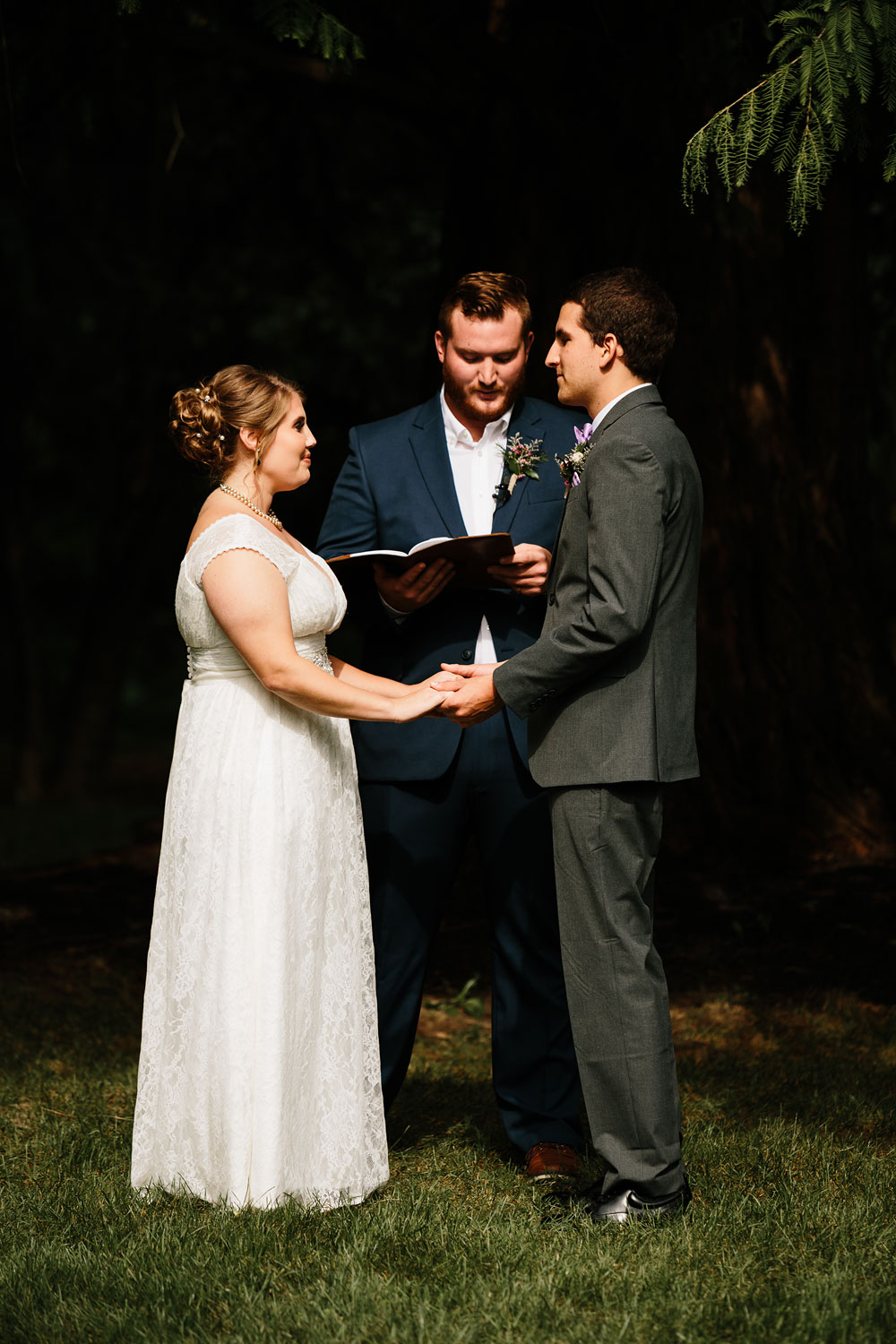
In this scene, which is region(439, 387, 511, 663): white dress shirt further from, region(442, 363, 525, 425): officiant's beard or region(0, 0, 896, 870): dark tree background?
region(0, 0, 896, 870): dark tree background

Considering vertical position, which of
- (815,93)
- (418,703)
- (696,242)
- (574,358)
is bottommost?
(418,703)

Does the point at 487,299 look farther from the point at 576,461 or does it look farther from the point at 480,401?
the point at 576,461

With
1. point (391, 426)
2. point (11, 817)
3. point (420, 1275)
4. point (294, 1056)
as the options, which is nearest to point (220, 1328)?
point (420, 1275)

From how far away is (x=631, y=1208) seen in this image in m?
3.83

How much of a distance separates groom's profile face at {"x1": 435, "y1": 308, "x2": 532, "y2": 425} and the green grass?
2.42 m

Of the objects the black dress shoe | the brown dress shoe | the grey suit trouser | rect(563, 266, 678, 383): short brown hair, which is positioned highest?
rect(563, 266, 678, 383): short brown hair

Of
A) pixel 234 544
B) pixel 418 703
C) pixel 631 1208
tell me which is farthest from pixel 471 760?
pixel 631 1208

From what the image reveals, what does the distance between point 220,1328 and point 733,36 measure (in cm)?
544

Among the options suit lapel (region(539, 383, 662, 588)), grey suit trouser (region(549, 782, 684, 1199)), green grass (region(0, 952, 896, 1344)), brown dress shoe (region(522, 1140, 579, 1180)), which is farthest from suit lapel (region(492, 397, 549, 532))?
green grass (region(0, 952, 896, 1344))

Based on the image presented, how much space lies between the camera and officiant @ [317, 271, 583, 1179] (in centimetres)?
441

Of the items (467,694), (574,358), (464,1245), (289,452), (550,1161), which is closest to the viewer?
(464,1245)

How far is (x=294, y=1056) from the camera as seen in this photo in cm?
401

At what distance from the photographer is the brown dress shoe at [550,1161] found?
4.31m

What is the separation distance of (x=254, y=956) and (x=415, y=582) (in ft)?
3.89
